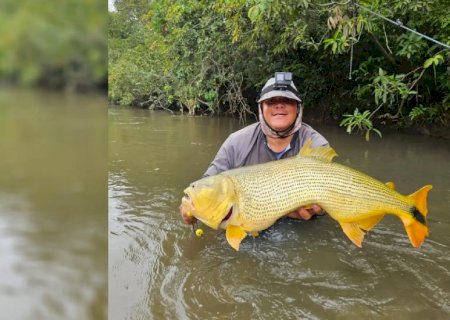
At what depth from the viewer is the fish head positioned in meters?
2.88

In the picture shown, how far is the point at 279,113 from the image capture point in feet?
13.3

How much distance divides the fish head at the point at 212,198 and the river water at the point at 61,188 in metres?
2.15

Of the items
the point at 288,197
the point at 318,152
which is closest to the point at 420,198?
the point at 318,152

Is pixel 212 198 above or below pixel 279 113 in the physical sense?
below

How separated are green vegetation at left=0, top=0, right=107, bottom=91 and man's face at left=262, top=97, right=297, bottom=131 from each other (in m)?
3.59

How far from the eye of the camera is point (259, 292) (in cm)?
313

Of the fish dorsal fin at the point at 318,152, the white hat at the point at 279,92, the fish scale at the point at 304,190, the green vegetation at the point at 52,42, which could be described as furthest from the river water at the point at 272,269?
the green vegetation at the point at 52,42

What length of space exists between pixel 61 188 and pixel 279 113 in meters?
3.55

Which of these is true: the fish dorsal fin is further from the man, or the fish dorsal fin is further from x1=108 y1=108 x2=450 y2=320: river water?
x1=108 y1=108 x2=450 y2=320: river water

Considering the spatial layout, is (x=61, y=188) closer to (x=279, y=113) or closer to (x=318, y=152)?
(x=318, y=152)

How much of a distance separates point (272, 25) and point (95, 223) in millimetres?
8533

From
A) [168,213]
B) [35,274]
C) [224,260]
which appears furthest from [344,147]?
[35,274]

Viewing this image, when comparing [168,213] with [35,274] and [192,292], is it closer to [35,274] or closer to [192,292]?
[192,292]

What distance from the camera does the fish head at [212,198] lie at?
2883mm
